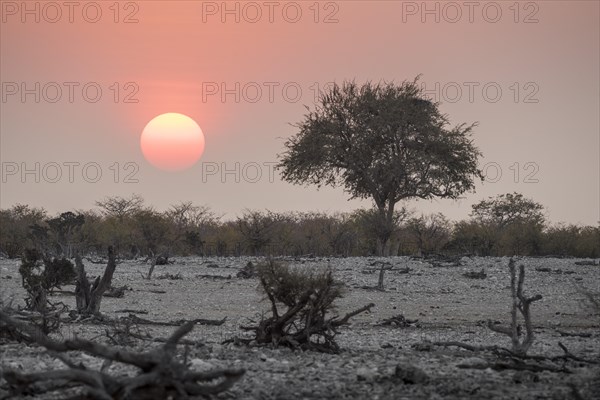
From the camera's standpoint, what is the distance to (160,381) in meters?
7.77

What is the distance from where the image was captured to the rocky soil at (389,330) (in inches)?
378

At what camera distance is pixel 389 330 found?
16422mm

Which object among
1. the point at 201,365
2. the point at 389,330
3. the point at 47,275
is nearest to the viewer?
the point at 201,365

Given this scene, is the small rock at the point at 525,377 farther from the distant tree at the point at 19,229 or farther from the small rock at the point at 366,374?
the distant tree at the point at 19,229

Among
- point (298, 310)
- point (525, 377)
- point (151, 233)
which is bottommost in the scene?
point (525, 377)

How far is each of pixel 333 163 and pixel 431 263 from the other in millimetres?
16434

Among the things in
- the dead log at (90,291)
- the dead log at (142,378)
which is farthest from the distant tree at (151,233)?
the dead log at (142,378)

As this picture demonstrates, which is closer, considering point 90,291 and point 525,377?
point 525,377

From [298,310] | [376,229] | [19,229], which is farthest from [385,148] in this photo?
[298,310]

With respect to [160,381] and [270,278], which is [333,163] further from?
[160,381]

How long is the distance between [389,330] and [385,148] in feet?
105

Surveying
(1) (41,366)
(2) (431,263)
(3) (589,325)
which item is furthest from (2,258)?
(1) (41,366)

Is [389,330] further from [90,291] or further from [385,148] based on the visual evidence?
[385,148]

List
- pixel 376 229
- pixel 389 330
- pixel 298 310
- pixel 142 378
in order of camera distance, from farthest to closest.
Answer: pixel 376 229 → pixel 389 330 → pixel 298 310 → pixel 142 378
